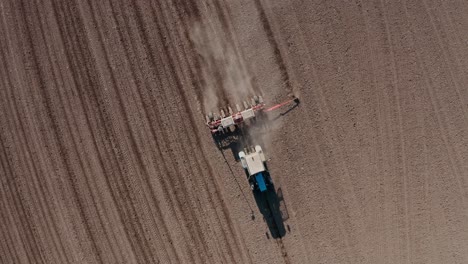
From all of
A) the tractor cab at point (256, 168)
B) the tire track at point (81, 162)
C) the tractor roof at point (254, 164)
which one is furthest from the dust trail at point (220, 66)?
the tire track at point (81, 162)

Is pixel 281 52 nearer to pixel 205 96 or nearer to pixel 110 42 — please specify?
pixel 205 96

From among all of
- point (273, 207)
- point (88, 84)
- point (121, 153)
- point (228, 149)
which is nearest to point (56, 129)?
point (88, 84)

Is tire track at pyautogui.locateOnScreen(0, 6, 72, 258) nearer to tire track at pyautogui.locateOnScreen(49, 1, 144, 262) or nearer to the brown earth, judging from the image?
the brown earth

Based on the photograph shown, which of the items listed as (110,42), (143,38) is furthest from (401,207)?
(110,42)

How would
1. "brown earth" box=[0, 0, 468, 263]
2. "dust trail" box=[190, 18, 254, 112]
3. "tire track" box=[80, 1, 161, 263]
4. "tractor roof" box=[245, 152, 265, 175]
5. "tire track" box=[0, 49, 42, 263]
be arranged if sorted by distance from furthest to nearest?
"tire track" box=[0, 49, 42, 263] < "tire track" box=[80, 1, 161, 263] < "dust trail" box=[190, 18, 254, 112] < "brown earth" box=[0, 0, 468, 263] < "tractor roof" box=[245, 152, 265, 175]

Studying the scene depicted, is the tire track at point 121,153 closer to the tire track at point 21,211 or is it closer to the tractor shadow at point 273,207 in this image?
the tire track at point 21,211

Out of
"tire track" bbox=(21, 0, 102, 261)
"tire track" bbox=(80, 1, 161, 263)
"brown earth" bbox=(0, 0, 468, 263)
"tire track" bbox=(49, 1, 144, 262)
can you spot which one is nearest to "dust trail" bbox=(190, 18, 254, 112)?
"brown earth" bbox=(0, 0, 468, 263)
